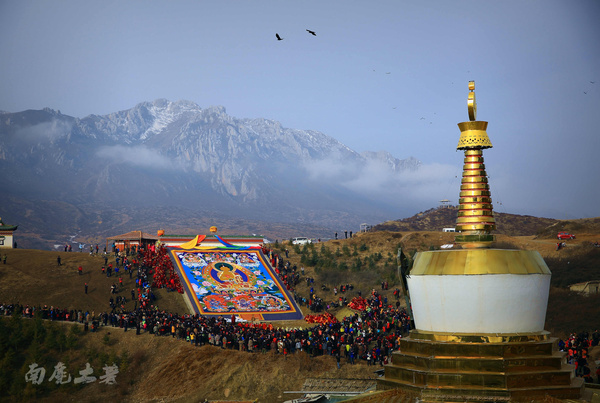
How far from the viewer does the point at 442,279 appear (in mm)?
14656

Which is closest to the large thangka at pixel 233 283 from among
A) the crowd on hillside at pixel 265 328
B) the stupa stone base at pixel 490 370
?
the crowd on hillside at pixel 265 328

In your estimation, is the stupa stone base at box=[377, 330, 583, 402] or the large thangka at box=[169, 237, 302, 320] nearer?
the stupa stone base at box=[377, 330, 583, 402]

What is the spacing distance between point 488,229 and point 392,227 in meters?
92.3

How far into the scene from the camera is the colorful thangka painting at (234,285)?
48969 mm

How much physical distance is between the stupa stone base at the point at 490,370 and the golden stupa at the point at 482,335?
20 mm

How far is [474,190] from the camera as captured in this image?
52.4 feet

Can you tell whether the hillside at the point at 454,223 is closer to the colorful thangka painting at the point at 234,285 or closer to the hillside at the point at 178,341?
the hillside at the point at 178,341

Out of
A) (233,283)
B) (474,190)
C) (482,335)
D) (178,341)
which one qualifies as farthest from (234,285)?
(482,335)

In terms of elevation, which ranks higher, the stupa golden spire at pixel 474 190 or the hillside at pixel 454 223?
the hillside at pixel 454 223

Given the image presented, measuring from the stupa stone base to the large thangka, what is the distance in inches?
1345

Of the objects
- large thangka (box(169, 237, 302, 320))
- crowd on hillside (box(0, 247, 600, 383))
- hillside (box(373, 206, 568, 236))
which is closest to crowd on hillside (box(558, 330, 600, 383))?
crowd on hillside (box(0, 247, 600, 383))

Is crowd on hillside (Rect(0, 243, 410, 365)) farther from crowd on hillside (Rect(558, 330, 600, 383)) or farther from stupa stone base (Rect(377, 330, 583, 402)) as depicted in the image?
stupa stone base (Rect(377, 330, 583, 402))

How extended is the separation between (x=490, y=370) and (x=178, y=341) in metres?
27.9

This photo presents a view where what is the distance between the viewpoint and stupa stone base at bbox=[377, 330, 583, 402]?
1401cm
